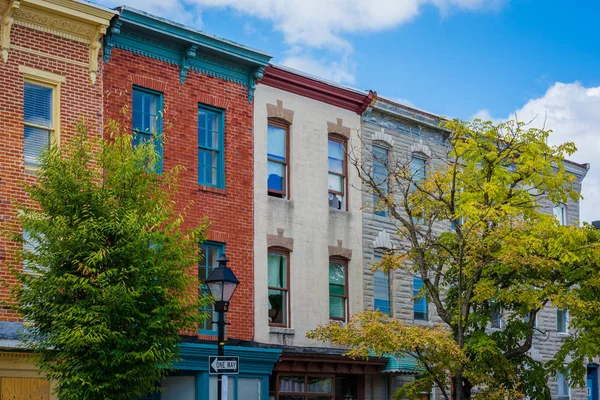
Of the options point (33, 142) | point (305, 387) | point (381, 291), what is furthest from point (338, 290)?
point (33, 142)

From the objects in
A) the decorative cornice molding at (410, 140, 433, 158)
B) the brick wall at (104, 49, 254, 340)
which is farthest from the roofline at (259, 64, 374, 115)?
the decorative cornice molding at (410, 140, 433, 158)

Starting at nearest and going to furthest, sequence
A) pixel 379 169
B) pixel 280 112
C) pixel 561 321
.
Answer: pixel 280 112
pixel 379 169
pixel 561 321

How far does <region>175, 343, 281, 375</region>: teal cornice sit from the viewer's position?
2389cm

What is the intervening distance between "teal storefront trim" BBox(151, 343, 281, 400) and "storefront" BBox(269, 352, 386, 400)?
0.75 metres

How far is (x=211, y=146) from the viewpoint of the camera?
26312mm

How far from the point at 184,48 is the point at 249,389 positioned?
348 inches

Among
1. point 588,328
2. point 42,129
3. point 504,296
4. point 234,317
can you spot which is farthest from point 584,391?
point 42,129

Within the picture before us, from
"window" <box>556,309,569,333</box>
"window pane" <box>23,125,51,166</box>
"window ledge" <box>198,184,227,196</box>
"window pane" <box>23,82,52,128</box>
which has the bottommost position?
"window" <box>556,309,569,333</box>

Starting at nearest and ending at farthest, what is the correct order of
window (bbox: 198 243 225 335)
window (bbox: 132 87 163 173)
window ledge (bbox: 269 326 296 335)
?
window (bbox: 132 87 163 173)
window (bbox: 198 243 225 335)
window ledge (bbox: 269 326 296 335)

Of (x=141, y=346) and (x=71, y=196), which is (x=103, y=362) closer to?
(x=141, y=346)

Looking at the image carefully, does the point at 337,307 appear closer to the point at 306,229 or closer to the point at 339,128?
the point at 306,229

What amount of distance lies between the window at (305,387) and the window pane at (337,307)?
182cm

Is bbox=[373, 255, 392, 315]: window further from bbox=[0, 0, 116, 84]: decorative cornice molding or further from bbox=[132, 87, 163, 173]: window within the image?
bbox=[0, 0, 116, 84]: decorative cornice molding

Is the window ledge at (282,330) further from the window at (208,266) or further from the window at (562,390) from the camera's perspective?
the window at (562,390)
